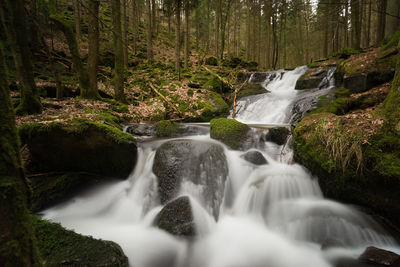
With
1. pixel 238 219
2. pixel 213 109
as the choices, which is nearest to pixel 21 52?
pixel 238 219

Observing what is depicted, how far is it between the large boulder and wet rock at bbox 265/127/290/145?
196 centimetres

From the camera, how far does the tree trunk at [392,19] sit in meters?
8.81

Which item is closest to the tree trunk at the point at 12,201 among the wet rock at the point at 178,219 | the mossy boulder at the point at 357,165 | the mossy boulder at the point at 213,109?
the wet rock at the point at 178,219

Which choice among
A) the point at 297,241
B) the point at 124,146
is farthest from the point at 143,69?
the point at 297,241

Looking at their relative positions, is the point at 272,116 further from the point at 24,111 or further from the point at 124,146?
the point at 24,111

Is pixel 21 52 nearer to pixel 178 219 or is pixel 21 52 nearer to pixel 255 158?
pixel 178 219

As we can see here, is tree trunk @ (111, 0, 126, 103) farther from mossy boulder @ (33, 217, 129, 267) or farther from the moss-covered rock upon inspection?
mossy boulder @ (33, 217, 129, 267)

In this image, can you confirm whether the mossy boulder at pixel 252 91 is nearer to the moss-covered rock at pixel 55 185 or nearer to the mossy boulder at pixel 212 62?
the mossy boulder at pixel 212 62

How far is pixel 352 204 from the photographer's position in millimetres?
3977

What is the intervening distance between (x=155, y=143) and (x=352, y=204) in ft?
17.3

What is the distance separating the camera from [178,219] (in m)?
3.78

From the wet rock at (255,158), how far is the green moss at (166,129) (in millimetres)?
Answer: 3209

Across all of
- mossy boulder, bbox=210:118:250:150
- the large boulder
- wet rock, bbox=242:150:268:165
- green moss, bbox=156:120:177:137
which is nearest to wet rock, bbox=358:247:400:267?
the large boulder

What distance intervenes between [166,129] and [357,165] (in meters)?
5.91
